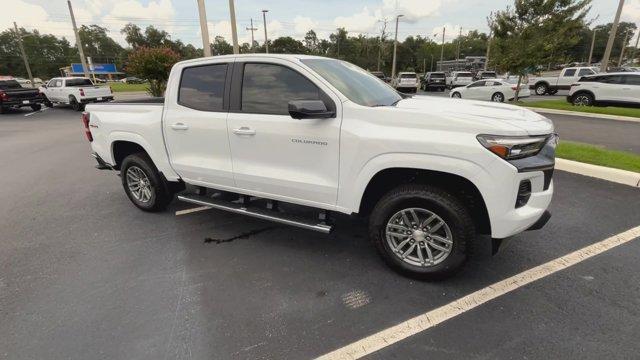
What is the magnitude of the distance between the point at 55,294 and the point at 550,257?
4.51 meters

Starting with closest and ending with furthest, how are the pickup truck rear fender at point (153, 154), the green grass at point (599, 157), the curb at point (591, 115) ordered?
the pickup truck rear fender at point (153, 154) < the green grass at point (599, 157) < the curb at point (591, 115)

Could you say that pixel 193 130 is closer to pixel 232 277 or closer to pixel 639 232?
pixel 232 277

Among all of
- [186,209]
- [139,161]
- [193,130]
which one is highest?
[193,130]

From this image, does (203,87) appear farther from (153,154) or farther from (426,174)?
(426,174)

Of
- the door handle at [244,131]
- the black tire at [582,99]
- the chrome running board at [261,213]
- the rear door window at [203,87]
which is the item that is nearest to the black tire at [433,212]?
the chrome running board at [261,213]

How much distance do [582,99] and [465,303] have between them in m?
16.5

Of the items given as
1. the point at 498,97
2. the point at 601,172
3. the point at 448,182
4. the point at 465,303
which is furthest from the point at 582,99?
the point at 465,303

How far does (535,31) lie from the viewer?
14414mm

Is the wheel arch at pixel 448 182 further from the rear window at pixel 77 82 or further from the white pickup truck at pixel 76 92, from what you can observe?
the rear window at pixel 77 82

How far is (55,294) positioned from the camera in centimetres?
310

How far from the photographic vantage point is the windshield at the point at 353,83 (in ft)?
10.8

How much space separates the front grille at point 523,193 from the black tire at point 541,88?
27.0 m

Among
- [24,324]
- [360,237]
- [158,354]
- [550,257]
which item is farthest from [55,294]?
[550,257]

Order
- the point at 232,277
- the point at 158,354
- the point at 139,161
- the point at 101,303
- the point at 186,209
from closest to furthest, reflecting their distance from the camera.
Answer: the point at 158,354
the point at 101,303
the point at 232,277
the point at 139,161
the point at 186,209
